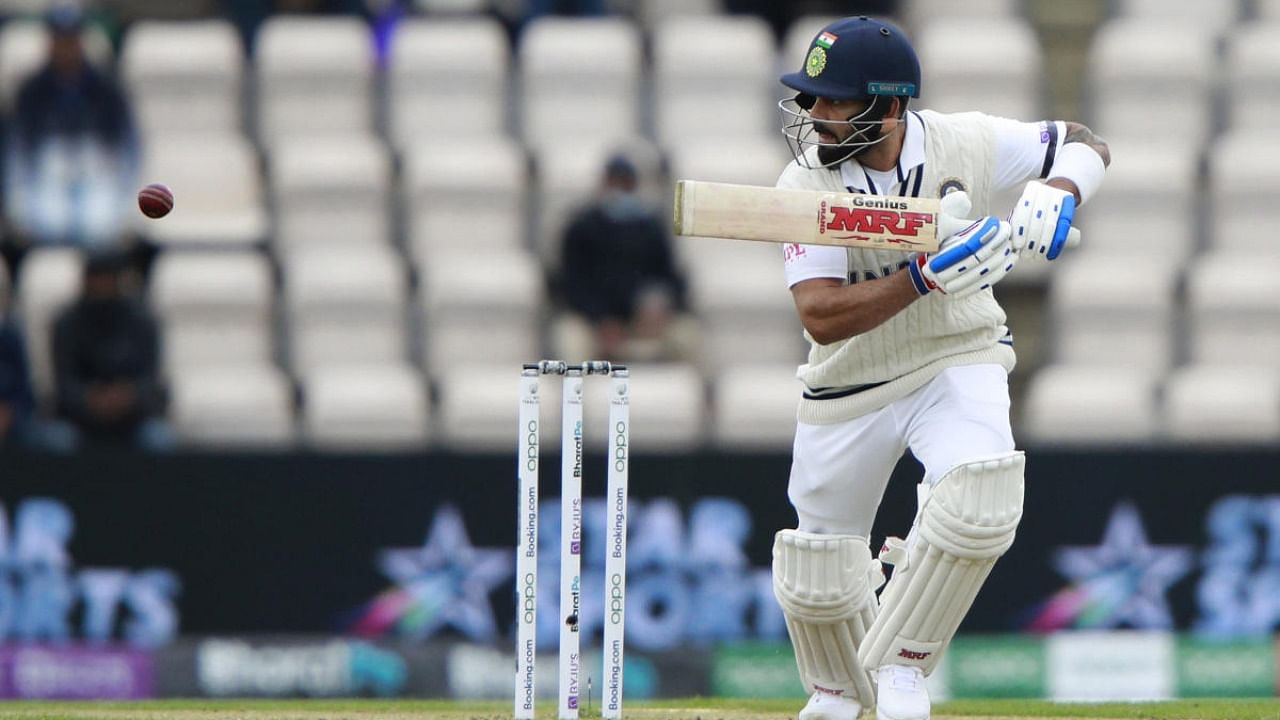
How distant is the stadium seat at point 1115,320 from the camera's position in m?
8.83

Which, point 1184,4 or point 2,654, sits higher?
point 1184,4

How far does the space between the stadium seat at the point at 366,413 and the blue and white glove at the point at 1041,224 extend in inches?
162

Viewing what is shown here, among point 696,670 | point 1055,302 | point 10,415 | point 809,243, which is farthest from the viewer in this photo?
point 1055,302

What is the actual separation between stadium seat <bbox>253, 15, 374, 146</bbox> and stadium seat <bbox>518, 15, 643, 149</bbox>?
698 millimetres

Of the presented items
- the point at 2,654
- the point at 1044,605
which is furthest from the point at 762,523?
the point at 2,654

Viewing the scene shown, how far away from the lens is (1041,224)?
183 inches

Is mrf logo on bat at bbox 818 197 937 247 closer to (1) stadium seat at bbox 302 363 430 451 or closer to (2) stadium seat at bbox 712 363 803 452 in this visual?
(2) stadium seat at bbox 712 363 803 452

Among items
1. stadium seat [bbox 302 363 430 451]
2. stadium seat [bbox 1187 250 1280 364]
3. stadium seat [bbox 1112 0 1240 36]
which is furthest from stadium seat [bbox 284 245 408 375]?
stadium seat [bbox 1112 0 1240 36]

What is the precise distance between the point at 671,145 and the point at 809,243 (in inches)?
187

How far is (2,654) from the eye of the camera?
7848 mm

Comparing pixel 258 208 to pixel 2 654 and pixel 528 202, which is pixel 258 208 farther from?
pixel 2 654

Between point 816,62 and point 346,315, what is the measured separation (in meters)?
4.20

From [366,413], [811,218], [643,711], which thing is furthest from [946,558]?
[366,413]

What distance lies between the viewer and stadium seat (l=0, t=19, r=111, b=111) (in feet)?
30.2
